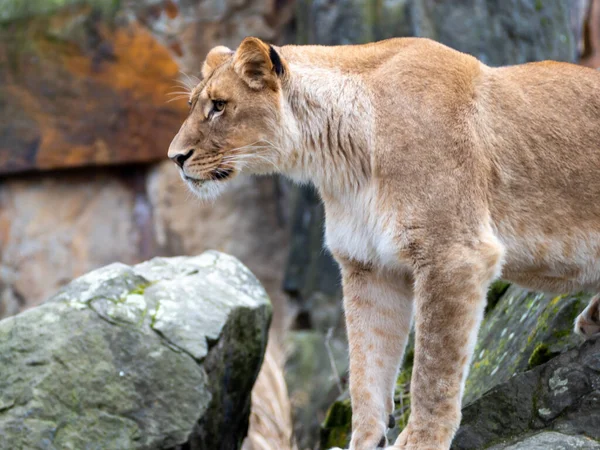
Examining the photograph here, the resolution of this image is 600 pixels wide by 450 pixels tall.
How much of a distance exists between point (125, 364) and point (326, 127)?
153cm

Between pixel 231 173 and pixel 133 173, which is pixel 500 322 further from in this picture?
Answer: pixel 133 173

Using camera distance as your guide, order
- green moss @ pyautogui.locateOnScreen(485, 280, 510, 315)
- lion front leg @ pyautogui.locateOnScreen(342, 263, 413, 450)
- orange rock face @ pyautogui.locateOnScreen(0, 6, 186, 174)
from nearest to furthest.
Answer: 1. lion front leg @ pyautogui.locateOnScreen(342, 263, 413, 450)
2. green moss @ pyautogui.locateOnScreen(485, 280, 510, 315)
3. orange rock face @ pyautogui.locateOnScreen(0, 6, 186, 174)

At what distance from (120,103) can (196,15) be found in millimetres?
1131

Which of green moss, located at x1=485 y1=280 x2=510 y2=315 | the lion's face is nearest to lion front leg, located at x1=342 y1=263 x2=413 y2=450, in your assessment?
the lion's face

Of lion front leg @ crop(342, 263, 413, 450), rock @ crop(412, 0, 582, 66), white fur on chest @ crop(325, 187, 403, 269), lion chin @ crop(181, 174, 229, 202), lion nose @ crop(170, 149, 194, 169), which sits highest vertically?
rock @ crop(412, 0, 582, 66)

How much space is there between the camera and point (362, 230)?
3936mm

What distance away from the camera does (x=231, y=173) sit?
13.6 feet

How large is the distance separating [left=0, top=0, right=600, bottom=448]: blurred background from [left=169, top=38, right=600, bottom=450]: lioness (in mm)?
4089

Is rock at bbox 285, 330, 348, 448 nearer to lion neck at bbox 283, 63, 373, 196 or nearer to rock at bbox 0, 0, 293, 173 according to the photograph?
rock at bbox 0, 0, 293, 173

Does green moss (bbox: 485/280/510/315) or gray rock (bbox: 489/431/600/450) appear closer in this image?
gray rock (bbox: 489/431/600/450)

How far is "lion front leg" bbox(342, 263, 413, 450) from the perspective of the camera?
4070mm

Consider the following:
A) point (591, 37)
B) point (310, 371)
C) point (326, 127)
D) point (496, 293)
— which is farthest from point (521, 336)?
point (591, 37)

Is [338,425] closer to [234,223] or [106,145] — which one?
[234,223]

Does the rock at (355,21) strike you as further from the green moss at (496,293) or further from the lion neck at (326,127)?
the lion neck at (326,127)
